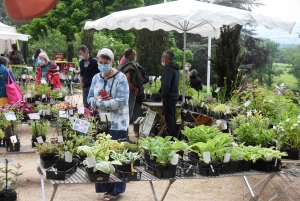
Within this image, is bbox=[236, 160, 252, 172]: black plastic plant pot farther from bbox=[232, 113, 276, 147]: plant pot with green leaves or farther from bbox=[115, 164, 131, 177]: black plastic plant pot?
bbox=[115, 164, 131, 177]: black plastic plant pot

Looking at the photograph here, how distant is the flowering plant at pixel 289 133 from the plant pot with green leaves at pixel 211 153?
0.75 m

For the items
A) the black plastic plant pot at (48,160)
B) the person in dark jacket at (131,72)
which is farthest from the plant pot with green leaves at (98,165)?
the person in dark jacket at (131,72)

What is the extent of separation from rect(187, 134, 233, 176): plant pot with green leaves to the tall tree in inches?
182

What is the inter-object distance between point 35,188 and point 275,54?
62.0 ft

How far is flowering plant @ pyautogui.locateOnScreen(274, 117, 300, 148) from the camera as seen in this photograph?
4.20 metres

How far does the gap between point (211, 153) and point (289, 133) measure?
1003mm

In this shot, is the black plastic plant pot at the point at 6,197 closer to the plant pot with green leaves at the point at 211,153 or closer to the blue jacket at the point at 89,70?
the plant pot with green leaves at the point at 211,153

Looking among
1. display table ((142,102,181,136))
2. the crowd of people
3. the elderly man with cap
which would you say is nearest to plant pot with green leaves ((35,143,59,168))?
the crowd of people

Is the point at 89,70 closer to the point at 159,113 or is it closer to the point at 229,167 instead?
the point at 159,113

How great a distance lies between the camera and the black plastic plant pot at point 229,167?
360 centimetres

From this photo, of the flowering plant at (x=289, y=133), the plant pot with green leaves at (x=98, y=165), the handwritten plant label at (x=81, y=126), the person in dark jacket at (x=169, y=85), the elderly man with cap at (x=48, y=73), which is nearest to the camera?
the plant pot with green leaves at (x=98, y=165)

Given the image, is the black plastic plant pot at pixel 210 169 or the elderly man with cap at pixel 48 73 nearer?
the black plastic plant pot at pixel 210 169

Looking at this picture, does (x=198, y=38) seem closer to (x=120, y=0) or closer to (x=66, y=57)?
(x=120, y=0)

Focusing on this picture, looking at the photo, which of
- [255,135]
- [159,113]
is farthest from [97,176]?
[159,113]
